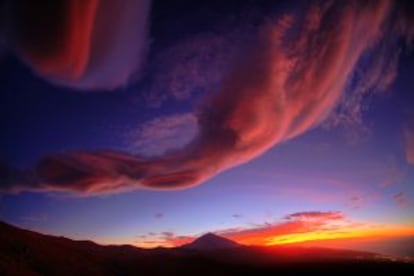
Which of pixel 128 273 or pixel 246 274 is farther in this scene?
pixel 246 274

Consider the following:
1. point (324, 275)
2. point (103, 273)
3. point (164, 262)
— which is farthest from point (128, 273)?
point (324, 275)

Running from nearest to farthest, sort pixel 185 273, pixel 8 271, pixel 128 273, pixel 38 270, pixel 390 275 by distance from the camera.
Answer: pixel 8 271 → pixel 38 270 → pixel 128 273 → pixel 185 273 → pixel 390 275

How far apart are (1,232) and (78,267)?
45.1 ft

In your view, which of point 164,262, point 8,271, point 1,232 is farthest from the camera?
point 164,262

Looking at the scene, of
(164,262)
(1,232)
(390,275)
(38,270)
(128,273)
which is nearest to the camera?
(38,270)

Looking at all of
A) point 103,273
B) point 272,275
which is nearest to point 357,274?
point 272,275

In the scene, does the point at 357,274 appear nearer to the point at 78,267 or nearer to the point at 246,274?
the point at 246,274

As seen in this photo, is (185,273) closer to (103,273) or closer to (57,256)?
(103,273)

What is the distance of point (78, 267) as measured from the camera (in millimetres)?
62031

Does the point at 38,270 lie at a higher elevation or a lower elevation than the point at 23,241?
lower

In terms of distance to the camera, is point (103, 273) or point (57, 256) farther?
point (103, 273)

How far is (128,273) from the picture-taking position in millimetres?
78438

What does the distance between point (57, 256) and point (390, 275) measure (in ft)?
396

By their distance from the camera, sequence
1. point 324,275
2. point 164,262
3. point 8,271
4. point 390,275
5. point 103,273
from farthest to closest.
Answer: point 324,275 < point 390,275 < point 164,262 < point 103,273 < point 8,271
